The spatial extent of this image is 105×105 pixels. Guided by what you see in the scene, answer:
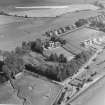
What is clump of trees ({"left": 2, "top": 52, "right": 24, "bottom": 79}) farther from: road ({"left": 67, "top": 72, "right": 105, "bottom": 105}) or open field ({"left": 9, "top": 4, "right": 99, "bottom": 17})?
open field ({"left": 9, "top": 4, "right": 99, "bottom": 17})

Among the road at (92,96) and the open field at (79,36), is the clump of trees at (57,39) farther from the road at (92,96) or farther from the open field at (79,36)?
the road at (92,96)

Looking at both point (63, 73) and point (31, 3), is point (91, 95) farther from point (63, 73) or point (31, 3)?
point (31, 3)

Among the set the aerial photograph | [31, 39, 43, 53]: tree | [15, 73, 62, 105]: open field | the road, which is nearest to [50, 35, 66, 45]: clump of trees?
the aerial photograph

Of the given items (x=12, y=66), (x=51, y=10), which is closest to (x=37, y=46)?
(x=12, y=66)

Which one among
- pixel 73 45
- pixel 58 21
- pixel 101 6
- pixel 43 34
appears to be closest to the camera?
Result: pixel 73 45

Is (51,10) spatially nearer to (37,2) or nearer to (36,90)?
→ (37,2)

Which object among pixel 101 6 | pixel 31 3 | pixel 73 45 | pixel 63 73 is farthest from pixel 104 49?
pixel 31 3

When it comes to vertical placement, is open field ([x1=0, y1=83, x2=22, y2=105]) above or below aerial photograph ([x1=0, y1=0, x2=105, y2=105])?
below
